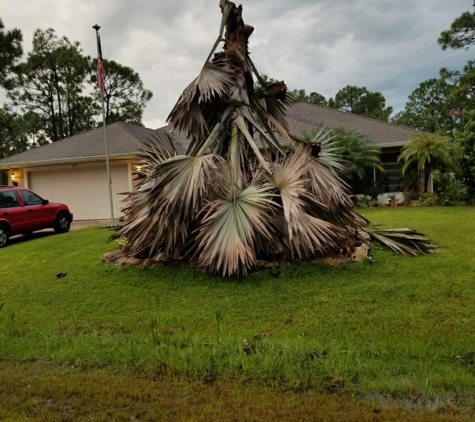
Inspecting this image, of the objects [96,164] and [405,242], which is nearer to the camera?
[405,242]

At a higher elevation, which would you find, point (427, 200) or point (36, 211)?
point (36, 211)

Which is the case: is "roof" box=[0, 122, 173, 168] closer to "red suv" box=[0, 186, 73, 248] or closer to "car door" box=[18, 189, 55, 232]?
"red suv" box=[0, 186, 73, 248]

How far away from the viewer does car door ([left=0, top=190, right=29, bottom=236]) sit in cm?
1058

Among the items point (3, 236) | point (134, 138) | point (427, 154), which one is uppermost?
point (134, 138)

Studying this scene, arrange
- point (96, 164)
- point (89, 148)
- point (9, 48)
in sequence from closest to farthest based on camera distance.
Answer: point (96, 164)
point (89, 148)
point (9, 48)

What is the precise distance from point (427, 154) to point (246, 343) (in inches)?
495

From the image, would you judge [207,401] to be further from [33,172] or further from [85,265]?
[33,172]

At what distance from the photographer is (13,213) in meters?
10.7

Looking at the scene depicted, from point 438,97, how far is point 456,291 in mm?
46283

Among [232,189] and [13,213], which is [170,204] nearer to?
[232,189]

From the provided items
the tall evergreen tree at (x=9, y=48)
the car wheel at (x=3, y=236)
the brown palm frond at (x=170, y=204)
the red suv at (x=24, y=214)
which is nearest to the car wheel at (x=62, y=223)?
the red suv at (x=24, y=214)

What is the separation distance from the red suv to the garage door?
3911 mm

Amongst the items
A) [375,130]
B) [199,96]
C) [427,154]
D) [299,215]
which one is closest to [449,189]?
[427,154]

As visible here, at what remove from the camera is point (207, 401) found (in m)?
2.71
